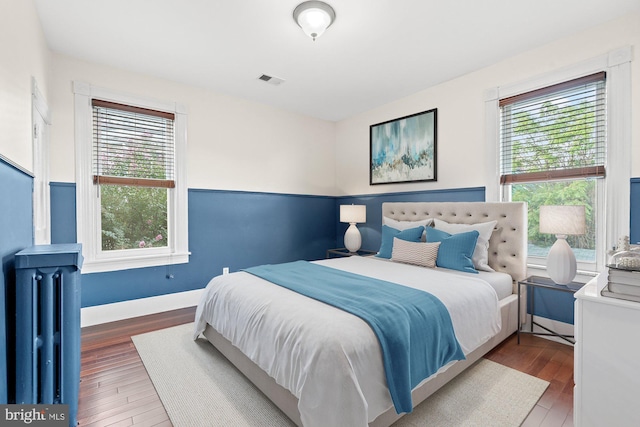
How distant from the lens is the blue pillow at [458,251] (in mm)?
2799

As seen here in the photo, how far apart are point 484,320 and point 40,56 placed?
4049 mm

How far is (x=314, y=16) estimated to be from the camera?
2258 millimetres

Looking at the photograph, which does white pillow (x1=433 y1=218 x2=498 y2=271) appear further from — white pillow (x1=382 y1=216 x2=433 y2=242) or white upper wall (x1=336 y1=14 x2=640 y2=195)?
white upper wall (x1=336 y1=14 x2=640 y2=195)

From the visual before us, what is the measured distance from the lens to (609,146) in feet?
8.11

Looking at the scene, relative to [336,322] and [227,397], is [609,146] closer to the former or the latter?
[336,322]

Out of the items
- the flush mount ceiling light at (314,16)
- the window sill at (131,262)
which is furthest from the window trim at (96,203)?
the flush mount ceiling light at (314,16)

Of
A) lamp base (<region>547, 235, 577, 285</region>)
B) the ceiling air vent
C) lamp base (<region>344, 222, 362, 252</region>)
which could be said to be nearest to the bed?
lamp base (<region>547, 235, 577, 285</region>)

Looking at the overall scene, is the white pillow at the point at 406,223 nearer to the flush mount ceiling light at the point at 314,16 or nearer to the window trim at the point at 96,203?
the flush mount ceiling light at the point at 314,16

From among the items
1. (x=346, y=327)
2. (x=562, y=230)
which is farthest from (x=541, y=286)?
(x=346, y=327)

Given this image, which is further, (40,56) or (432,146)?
(432,146)

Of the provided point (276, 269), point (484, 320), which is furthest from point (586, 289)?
point (276, 269)

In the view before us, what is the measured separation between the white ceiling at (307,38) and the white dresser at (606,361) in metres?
2.17

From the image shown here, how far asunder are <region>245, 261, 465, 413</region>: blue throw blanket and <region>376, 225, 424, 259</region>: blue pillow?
115cm

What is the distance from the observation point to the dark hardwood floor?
1716 millimetres
